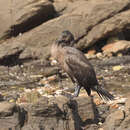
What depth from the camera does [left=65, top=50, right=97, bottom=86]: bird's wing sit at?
8.83 m

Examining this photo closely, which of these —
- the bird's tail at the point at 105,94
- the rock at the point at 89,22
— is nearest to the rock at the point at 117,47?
the rock at the point at 89,22

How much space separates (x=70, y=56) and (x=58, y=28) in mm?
9035

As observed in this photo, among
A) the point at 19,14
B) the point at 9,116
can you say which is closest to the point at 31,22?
the point at 19,14

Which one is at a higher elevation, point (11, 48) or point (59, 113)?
point (59, 113)

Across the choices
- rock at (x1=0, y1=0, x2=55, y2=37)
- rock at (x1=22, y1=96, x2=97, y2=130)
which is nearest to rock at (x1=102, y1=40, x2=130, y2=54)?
rock at (x1=0, y1=0, x2=55, y2=37)

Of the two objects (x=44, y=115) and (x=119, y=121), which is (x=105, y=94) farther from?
(x=44, y=115)

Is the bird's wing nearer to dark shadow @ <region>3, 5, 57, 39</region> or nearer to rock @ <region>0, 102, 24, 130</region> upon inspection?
rock @ <region>0, 102, 24, 130</region>

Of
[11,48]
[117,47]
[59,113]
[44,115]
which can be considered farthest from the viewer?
[117,47]

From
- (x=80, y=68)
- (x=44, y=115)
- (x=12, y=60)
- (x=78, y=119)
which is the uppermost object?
(x=44, y=115)

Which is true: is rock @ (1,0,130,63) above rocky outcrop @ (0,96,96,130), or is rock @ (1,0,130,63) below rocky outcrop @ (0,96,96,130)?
below

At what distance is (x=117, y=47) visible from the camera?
17.6m

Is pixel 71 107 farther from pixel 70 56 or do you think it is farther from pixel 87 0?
pixel 87 0

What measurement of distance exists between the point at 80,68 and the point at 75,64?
5.1 inches

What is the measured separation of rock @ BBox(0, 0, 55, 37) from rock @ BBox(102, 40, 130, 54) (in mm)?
2917
